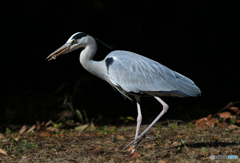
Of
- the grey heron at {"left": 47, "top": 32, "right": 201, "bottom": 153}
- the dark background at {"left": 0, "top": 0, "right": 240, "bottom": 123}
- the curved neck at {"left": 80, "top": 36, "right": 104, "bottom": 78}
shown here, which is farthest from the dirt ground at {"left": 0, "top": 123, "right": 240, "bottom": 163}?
the dark background at {"left": 0, "top": 0, "right": 240, "bottom": 123}

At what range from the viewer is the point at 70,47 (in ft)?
15.1

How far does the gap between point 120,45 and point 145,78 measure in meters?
4.07

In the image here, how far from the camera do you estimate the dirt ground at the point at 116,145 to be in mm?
3650

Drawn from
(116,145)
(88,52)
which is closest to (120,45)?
(88,52)

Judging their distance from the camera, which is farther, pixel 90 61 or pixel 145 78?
pixel 90 61

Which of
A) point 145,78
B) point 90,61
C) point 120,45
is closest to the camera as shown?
point 145,78

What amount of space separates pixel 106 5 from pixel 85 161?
17.0ft

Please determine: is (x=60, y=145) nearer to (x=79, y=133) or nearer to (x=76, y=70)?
(x=79, y=133)

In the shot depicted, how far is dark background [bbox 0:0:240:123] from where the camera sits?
7.89 metres

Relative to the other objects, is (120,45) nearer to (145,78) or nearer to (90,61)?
(90,61)

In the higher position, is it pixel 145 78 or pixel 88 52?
pixel 88 52

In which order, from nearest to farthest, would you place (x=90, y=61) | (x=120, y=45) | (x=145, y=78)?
(x=145, y=78) < (x=90, y=61) < (x=120, y=45)

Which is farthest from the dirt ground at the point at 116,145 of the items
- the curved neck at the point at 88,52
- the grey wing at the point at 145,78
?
the curved neck at the point at 88,52

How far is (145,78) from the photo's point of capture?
14.5ft
